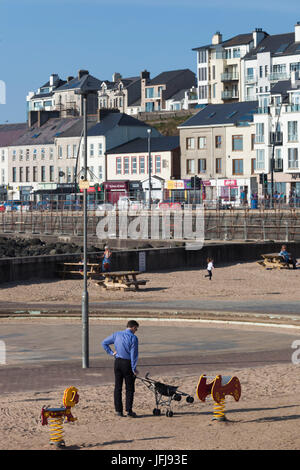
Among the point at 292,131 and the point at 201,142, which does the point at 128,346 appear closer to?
the point at 292,131

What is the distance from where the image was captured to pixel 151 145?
98.2 m

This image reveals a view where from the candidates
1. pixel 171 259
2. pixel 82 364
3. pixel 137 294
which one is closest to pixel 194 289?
pixel 137 294

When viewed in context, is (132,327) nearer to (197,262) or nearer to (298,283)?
(298,283)

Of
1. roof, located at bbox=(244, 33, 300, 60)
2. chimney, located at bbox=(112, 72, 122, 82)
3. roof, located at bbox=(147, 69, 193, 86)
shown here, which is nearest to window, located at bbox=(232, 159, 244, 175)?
roof, located at bbox=(244, 33, 300, 60)

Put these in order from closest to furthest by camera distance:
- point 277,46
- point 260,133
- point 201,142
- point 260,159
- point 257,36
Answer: point 260,159 < point 260,133 < point 201,142 < point 277,46 < point 257,36

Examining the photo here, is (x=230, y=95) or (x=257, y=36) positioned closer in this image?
(x=257, y=36)

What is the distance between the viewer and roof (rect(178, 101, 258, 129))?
88.2m

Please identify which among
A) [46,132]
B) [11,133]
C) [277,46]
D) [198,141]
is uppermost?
[277,46]

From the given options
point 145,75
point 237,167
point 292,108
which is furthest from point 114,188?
point 145,75

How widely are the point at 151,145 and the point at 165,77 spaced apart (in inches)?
1982

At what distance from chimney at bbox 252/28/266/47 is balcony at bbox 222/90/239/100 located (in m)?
6.61

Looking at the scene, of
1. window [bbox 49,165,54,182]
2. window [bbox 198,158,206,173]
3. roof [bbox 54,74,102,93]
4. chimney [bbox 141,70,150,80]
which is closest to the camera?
window [bbox 198,158,206,173]

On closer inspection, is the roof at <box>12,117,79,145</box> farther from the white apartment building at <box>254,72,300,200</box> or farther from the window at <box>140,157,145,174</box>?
the white apartment building at <box>254,72,300,200</box>
